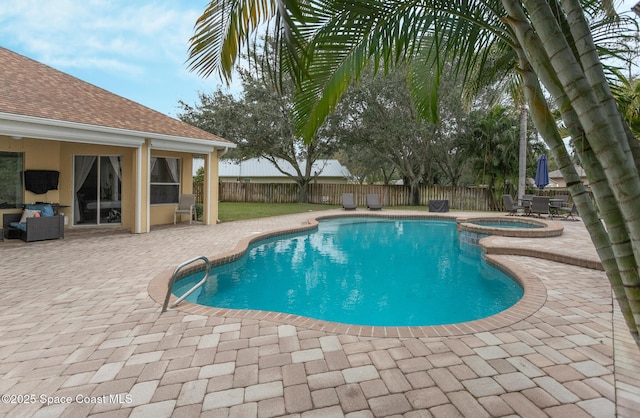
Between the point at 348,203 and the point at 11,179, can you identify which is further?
the point at 348,203

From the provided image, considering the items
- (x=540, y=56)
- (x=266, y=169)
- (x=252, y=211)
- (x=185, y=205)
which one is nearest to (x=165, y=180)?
(x=185, y=205)

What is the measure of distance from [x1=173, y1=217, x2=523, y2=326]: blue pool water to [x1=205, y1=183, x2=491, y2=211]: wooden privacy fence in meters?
12.7

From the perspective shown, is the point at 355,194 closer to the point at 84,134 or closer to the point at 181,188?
the point at 181,188

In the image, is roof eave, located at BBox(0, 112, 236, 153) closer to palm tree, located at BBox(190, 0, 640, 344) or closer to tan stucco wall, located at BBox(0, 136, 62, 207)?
tan stucco wall, located at BBox(0, 136, 62, 207)

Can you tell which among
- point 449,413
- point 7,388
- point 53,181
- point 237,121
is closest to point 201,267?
point 7,388

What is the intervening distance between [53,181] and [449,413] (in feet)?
36.6

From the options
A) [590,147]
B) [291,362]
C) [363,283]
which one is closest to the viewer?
[590,147]

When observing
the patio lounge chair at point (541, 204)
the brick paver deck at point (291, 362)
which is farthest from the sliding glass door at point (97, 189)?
the patio lounge chair at point (541, 204)

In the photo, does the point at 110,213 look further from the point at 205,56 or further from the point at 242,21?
the point at 242,21

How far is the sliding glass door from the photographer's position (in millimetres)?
10328

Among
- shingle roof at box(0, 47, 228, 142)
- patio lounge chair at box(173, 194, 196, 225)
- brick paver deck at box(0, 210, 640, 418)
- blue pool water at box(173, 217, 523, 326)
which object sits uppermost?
shingle roof at box(0, 47, 228, 142)

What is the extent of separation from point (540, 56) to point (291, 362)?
8.74 feet

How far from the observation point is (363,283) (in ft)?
21.5

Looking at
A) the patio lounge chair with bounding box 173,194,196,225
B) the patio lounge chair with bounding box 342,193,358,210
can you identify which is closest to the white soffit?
the patio lounge chair with bounding box 173,194,196,225
